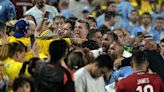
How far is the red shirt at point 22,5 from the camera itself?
55.5ft

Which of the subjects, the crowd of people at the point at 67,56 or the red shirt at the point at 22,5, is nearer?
the crowd of people at the point at 67,56

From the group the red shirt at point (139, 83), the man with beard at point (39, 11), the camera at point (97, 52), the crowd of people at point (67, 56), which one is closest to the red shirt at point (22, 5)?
the crowd of people at point (67, 56)

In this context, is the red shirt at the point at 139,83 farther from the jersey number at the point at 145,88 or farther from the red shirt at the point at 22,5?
the red shirt at the point at 22,5

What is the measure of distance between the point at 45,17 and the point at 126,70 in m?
3.12

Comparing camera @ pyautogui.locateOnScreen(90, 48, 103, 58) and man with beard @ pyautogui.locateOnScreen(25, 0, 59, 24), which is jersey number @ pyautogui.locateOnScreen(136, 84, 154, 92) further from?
man with beard @ pyautogui.locateOnScreen(25, 0, 59, 24)

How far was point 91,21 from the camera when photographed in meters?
16.3

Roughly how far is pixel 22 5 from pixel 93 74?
255 inches

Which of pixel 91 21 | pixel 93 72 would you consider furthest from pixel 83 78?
pixel 91 21

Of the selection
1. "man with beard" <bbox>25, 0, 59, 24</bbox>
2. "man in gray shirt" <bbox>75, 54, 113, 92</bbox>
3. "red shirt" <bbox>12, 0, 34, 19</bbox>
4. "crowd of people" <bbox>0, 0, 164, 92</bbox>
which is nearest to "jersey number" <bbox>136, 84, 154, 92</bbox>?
"crowd of people" <bbox>0, 0, 164, 92</bbox>

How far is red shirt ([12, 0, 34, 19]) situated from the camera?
16.9 meters

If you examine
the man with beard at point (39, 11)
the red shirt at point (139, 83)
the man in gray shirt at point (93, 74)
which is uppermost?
the man with beard at point (39, 11)

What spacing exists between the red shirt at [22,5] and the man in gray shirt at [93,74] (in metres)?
6.05

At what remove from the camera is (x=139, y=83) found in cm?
1127

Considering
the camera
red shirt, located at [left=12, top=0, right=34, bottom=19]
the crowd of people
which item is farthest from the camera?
red shirt, located at [left=12, top=0, right=34, bottom=19]
